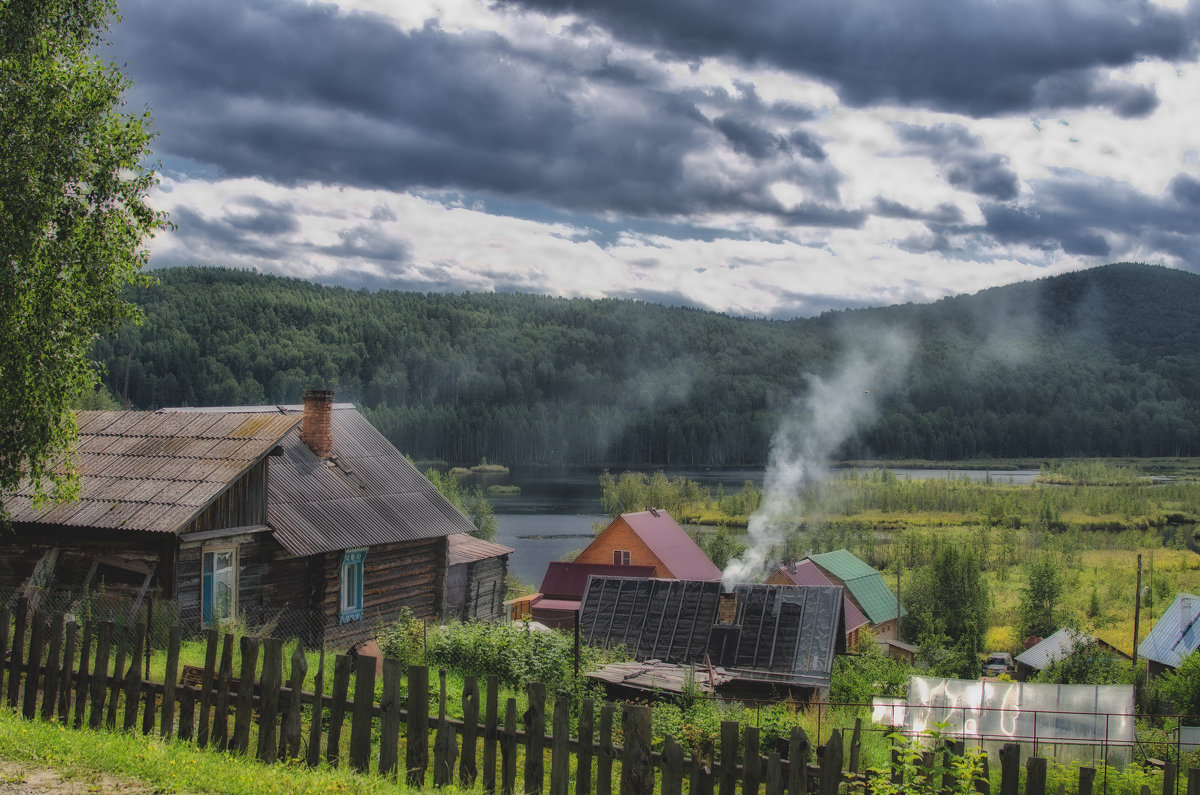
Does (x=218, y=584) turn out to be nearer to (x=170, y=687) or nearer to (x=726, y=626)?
(x=170, y=687)

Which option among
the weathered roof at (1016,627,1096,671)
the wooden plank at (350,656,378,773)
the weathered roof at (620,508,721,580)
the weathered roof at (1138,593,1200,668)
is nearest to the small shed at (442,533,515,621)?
the weathered roof at (620,508,721,580)

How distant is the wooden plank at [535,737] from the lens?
7.02 metres

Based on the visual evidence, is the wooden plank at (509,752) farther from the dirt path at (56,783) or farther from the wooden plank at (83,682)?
the wooden plank at (83,682)

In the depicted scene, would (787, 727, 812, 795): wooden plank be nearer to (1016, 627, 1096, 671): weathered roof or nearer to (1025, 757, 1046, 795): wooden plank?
(1025, 757, 1046, 795): wooden plank

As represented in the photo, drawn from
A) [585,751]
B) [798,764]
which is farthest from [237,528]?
[798,764]

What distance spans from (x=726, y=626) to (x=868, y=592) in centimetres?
2783

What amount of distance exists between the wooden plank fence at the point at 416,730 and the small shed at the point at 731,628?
14006mm

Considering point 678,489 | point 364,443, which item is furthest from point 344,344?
point 364,443

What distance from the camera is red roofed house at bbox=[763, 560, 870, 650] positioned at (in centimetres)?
4262

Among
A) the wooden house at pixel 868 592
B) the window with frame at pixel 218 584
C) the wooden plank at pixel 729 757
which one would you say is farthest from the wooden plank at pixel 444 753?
the wooden house at pixel 868 592

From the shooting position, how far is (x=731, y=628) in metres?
23.7

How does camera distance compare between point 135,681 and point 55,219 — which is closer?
point 135,681

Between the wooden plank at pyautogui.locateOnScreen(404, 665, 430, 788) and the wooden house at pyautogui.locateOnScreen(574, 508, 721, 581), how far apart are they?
111ft

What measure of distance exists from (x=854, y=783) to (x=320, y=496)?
16367 mm
